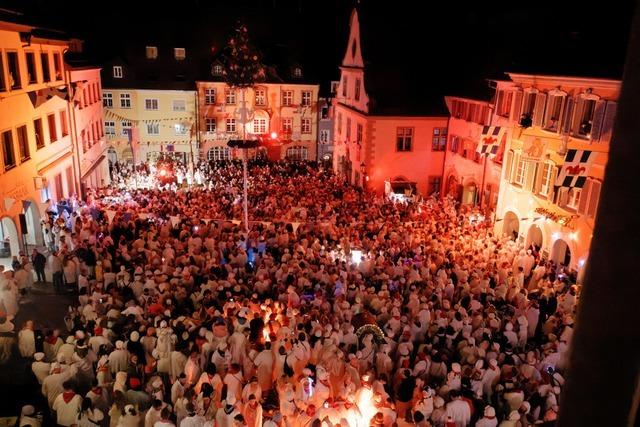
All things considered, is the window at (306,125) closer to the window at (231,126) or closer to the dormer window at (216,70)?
the window at (231,126)

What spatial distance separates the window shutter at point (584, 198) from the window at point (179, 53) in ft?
114

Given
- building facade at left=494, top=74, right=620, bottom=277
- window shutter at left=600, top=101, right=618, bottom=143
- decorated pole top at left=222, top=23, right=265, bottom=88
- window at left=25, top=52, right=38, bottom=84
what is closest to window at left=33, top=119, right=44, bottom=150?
window at left=25, top=52, right=38, bottom=84

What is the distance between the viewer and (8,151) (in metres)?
19.0

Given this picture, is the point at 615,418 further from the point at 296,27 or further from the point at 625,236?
the point at 296,27

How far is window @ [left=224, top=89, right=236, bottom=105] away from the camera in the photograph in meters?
43.6

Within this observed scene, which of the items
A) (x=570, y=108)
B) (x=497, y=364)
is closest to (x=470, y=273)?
(x=497, y=364)

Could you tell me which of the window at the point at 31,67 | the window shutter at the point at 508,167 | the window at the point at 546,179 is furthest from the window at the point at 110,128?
the window at the point at 546,179

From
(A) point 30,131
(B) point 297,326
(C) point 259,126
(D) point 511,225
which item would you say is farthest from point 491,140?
(C) point 259,126

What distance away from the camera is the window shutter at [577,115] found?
19.3m

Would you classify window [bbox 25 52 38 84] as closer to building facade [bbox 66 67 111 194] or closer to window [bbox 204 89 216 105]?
building facade [bbox 66 67 111 194]

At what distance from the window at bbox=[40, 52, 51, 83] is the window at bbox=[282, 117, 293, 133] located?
2340cm

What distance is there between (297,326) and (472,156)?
20.6 meters

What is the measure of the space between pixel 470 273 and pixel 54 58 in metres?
21.3

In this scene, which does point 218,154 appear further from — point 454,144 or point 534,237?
point 534,237
